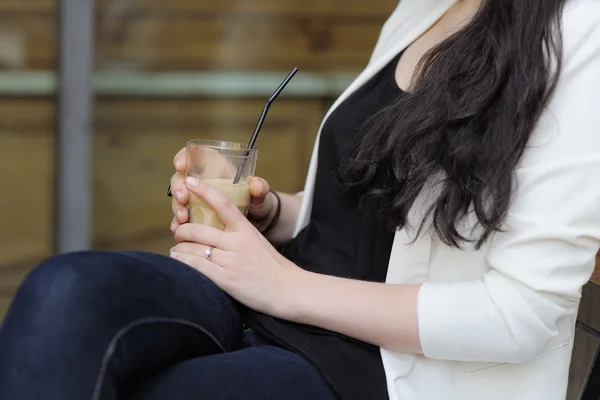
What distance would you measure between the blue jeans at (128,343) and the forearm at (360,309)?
60mm

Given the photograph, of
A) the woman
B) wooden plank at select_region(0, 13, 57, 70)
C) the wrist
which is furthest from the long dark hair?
wooden plank at select_region(0, 13, 57, 70)

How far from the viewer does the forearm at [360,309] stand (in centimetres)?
105

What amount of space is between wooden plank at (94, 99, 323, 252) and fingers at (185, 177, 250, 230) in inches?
69.5

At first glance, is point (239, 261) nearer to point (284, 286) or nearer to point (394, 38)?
point (284, 286)

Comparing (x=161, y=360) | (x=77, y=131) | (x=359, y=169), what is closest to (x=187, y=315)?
(x=161, y=360)

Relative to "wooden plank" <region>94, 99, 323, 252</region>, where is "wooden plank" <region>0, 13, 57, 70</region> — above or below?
above

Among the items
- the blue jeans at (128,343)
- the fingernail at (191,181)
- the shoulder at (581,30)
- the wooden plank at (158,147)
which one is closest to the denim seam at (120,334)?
the blue jeans at (128,343)

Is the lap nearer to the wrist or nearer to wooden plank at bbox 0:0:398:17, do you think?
the wrist

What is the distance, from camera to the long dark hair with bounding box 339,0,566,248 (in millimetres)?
1013

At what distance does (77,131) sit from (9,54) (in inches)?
12.8

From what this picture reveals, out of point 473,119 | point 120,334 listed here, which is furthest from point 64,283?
point 473,119

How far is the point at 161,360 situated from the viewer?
0.99 metres

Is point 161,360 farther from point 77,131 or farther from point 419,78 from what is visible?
point 77,131

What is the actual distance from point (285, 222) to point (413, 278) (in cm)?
38
